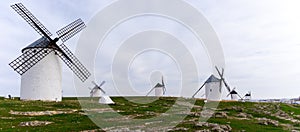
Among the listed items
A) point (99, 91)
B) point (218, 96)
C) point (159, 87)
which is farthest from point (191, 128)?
point (159, 87)

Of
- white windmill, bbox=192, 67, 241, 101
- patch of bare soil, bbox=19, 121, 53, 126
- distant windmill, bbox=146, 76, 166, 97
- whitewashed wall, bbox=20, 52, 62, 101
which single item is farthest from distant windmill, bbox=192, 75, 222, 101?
patch of bare soil, bbox=19, 121, 53, 126

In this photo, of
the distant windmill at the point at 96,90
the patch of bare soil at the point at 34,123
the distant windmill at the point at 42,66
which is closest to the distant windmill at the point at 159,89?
the distant windmill at the point at 96,90

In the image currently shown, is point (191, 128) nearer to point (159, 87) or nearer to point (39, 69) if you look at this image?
point (39, 69)

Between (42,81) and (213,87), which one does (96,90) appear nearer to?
(213,87)

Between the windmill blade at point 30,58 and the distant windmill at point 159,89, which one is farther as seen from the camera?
the distant windmill at point 159,89

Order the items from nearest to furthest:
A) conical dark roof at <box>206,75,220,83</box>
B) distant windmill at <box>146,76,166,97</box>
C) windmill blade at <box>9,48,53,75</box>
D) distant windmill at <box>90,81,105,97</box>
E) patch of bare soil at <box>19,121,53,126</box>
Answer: patch of bare soil at <box>19,121,53,126</box> < windmill blade at <box>9,48,53,75</box> < conical dark roof at <box>206,75,220,83</box> < distant windmill at <box>90,81,105,97</box> < distant windmill at <box>146,76,166,97</box>

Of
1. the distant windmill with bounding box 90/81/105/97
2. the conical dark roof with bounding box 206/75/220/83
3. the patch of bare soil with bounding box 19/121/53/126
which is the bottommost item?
the patch of bare soil with bounding box 19/121/53/126

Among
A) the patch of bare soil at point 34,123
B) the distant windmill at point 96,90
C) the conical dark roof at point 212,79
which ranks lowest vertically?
the patch of bare soil at point 34,123

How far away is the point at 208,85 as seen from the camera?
9756 centimetres

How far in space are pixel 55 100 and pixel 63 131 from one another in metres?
35.0

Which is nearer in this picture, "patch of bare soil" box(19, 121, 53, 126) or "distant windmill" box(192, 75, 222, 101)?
"patch of bare soil" box(19, 121, 53, 126)

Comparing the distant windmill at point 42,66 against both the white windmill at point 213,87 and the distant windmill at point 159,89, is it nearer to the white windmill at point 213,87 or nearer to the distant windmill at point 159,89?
the white windmill at point 213,87

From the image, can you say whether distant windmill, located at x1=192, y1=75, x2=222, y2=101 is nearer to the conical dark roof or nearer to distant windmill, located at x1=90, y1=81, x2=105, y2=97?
the conical dark roof

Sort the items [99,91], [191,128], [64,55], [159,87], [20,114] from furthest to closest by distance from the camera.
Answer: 1. [159,87]
2. [99,91]
3. [64,55]
4. [20,114]
5. [191,128]
